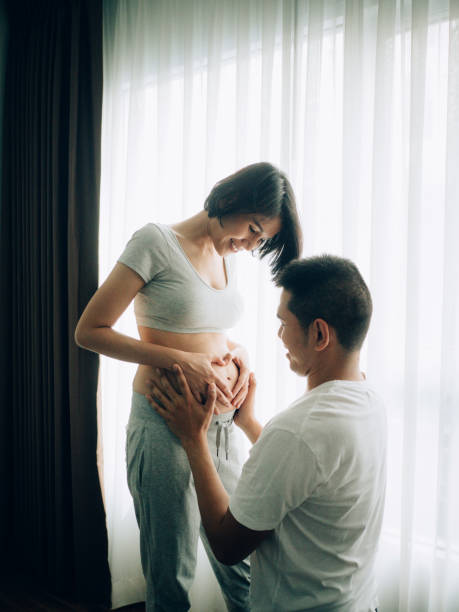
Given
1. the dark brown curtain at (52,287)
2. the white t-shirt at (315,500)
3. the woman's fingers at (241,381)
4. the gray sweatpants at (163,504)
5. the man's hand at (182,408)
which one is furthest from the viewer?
the dark brown curtain at (52,287)

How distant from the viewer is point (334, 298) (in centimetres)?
90

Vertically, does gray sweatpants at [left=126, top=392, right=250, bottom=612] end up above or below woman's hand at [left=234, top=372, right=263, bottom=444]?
below

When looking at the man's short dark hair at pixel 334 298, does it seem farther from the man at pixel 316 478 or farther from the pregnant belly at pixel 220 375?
the pregnant belly at pixel 220 375

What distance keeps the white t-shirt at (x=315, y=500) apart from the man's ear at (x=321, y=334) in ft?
0.25

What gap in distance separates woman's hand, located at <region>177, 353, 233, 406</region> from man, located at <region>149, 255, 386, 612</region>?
246 millimetres

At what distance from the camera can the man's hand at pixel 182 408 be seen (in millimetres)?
1070

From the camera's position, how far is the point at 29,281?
217cm

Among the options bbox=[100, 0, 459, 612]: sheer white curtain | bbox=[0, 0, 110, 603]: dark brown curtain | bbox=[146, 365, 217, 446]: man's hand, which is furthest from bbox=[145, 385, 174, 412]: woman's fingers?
bbox=[0, 0, 110, 603]: dark brown curtain

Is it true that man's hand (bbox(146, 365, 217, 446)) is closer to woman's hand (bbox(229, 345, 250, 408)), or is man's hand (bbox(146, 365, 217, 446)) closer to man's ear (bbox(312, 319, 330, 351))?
woman's hand (bbox(229, 345, 250, 408))

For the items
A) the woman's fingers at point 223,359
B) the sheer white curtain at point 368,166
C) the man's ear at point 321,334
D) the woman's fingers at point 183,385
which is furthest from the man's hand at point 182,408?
the sheer white curtain at point 368,166

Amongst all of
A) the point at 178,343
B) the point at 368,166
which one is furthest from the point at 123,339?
the point at 368,166

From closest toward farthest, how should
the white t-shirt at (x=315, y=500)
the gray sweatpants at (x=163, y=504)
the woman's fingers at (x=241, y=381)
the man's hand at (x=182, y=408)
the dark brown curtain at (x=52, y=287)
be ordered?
the white t-shirt at (x=315, y=500) → the man's hand at (x=182, y=408) → the gray sweatpants at (x=163, y=504) → the woman's fingers at (x=241, y=381) → the dark brown curtain at (x=52, y=287)

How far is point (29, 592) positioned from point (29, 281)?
4.56 ft

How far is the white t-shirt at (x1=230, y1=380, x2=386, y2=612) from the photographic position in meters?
0.81
